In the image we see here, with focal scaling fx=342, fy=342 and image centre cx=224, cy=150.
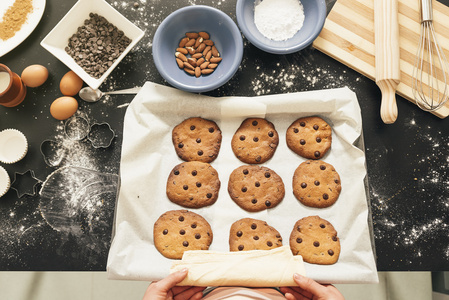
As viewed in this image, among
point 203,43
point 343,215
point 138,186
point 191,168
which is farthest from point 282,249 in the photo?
point 203,43

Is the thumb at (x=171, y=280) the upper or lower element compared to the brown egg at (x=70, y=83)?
lower

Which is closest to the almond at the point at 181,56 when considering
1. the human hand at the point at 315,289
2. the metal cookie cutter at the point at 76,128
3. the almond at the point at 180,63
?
the almond at the point at 180,63

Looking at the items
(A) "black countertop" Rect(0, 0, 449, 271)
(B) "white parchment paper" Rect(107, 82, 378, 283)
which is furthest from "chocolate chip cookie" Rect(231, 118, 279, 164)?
(A) "black countertop" Rect(0, 0, 449, 271)

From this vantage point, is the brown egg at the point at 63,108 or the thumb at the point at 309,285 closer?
the thumb at the point at 309,285

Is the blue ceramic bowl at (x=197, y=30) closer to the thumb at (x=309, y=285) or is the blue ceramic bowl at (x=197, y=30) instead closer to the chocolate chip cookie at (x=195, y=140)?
the chocolate chip cookie at (x=195, y=140)

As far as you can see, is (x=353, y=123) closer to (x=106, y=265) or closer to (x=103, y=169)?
(x=103, y=169)

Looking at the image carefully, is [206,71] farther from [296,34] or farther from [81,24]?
[81,24]

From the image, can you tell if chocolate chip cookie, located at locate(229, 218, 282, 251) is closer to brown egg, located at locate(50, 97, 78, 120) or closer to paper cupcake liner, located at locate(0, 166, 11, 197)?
brown egg, located at locate(50, 97, 78, 120)
